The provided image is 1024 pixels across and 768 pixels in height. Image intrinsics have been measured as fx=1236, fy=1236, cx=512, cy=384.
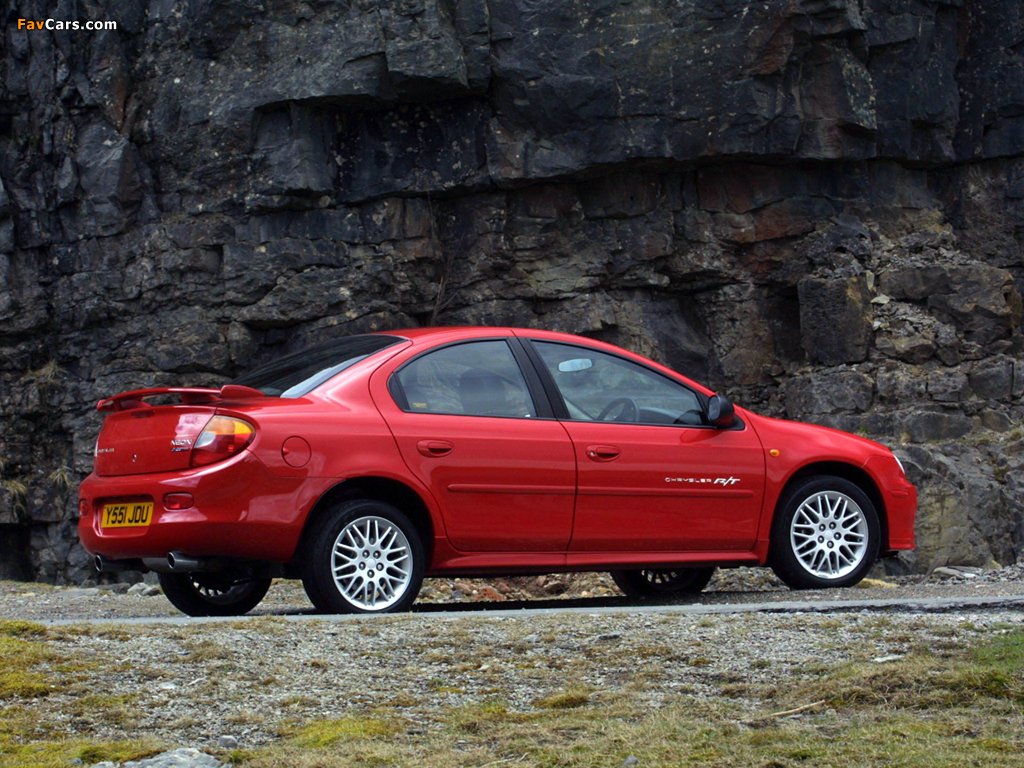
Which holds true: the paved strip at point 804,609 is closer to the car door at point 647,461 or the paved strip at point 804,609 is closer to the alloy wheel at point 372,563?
the alloy wheel at point 372,563

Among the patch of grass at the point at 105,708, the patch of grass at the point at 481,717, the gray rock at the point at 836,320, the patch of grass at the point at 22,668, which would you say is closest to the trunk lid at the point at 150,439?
the patch of grass at the point at 22,668

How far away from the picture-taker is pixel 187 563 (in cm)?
564

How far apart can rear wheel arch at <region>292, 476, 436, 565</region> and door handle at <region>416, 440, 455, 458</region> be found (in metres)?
0.20

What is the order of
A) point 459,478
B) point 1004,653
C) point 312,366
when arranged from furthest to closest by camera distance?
point 312,366
point 459,478
point 1004,653

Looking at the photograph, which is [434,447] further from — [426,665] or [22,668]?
[22,668]

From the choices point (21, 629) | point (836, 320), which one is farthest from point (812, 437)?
point (836, 320)

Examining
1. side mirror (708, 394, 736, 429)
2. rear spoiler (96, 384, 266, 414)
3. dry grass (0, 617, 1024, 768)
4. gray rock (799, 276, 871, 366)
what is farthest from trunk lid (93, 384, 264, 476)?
gray rock (799, 276, 871, 366)

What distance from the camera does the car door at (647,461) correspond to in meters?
6.61

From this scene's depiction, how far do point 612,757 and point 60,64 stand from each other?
1681 centimetres

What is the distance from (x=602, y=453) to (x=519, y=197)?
1109cm

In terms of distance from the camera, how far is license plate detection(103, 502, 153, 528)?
227 inches

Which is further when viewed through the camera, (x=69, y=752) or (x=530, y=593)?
(x=530, y=593)

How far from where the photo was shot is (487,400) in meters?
6.54

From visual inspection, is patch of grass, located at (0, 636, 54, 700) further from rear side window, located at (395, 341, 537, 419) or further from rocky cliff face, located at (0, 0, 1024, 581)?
rocky cliff face, located at (0, 0, 1024, 581)
